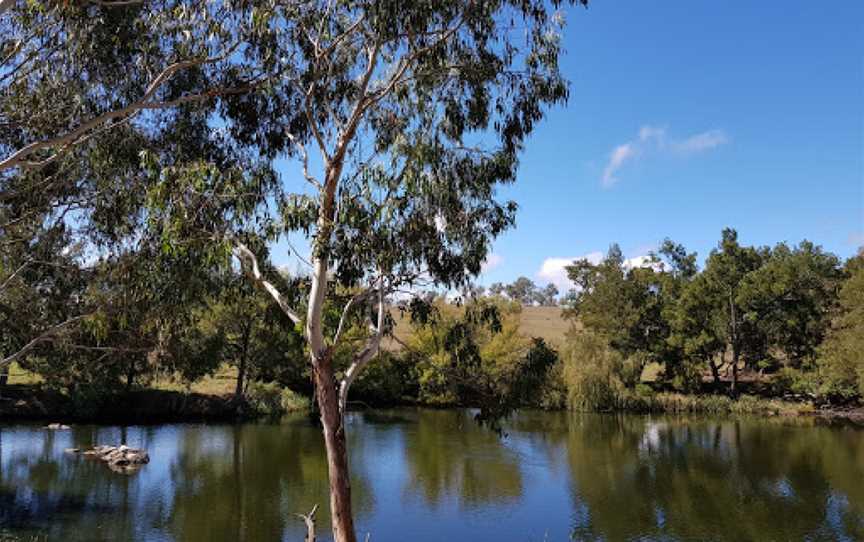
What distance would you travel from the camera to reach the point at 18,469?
19.8 metres

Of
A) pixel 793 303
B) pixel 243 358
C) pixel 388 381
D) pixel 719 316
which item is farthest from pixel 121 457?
pixel 793 303

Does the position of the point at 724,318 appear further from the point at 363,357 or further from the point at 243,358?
the point at 363,357

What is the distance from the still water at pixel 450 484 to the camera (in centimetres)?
1495

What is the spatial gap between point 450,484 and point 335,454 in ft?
36.9

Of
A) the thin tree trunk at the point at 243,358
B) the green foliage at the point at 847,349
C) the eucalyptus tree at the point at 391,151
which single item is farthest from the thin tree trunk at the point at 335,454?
the green foliage at the point at 847,349

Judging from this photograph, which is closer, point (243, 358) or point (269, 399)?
point (243, 358)

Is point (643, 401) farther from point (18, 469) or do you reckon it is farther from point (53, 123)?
Result: point (53, 123)

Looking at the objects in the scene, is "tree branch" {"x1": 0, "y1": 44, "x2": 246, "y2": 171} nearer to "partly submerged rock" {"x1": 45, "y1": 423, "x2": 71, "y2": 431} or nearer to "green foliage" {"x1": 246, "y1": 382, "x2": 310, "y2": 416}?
"partly submerged rock" {"x1": 45, "y1": 423, "x2": 71, "y2": 431}

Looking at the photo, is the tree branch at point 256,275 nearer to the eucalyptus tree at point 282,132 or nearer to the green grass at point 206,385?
the eucalyptus tree at point 282,132

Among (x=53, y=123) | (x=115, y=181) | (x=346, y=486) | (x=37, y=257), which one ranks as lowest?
(x=346, y=486)

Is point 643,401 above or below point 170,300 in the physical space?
below

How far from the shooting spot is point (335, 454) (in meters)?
8.76

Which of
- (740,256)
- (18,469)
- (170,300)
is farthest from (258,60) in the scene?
(740,256)

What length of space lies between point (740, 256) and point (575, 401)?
15138 mm
